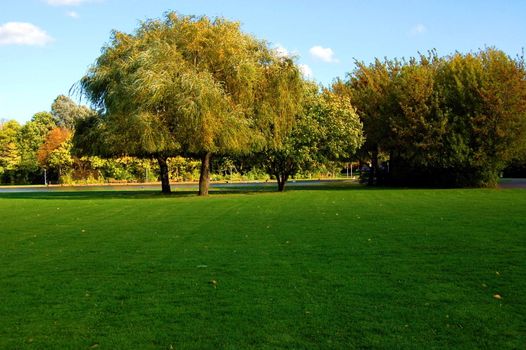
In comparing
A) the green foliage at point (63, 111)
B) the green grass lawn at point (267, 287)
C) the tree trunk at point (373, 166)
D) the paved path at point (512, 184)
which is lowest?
the green grass lawn at point (267, 287)

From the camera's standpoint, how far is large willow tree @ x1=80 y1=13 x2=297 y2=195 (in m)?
26.7

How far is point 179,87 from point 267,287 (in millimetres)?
21082

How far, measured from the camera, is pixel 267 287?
287 inches

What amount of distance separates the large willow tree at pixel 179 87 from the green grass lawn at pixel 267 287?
43.7 feet

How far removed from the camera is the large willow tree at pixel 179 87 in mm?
26719

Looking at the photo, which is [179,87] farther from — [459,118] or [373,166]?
[373,166]

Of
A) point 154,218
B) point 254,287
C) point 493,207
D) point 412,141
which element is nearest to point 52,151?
point 412,141

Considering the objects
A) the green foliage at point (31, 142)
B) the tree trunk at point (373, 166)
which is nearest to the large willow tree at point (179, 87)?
the tree trunk at point (373, 166)

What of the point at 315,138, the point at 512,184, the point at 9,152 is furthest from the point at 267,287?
the point at 9,152

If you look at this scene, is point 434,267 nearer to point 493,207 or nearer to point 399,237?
point 399,237

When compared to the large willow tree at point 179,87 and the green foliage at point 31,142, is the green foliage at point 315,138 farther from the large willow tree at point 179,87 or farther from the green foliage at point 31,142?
the green foliage at point 31,142

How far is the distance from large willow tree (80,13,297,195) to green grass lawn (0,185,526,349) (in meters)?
Answer: 13.3

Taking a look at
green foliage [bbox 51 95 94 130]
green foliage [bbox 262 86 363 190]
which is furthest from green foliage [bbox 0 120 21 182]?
green foliage [bbox 262 86 363 190]

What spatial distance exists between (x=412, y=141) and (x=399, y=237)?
92.2ft
